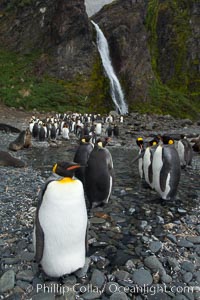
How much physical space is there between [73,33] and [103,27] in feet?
21.7

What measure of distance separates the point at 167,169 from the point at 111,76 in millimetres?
31936

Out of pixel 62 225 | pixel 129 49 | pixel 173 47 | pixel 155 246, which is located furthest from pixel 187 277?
pixel 173 47

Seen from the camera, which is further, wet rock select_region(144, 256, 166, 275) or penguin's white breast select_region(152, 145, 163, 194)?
penguin's white breast select_region(152, 145, 163, 194)

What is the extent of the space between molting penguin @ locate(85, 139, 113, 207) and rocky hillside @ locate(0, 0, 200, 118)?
24.6m

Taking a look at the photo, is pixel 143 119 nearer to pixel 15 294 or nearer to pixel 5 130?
pixel 5 130

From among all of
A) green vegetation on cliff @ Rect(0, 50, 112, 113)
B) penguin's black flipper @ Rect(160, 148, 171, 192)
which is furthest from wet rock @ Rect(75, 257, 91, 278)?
green vegetation on cliff @ Rect(0, 50, 112, 113)

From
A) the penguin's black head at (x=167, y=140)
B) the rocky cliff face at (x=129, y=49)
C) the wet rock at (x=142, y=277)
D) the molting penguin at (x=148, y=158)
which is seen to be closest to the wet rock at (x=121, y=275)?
the wet rock at (x=142, y=277)

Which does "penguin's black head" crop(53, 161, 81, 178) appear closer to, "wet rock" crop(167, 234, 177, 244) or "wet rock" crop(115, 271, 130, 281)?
"wet rock" crop(115, 271, 130, 281)

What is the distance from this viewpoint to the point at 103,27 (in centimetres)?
4100

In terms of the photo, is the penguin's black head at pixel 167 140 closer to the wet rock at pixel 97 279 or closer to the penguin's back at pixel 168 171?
the penguin's back at pixel 168 171

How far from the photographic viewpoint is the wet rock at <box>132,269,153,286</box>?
3489 mm

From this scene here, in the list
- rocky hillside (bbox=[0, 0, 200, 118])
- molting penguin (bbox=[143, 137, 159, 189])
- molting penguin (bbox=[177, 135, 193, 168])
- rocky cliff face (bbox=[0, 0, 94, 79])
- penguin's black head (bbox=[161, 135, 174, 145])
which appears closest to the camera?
penguin's black head (bbox=[161, 135, 174, 145])

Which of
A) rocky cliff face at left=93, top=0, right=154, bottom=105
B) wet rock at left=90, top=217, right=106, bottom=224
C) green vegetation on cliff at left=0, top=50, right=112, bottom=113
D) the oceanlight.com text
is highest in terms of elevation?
rocky cliff face at left=93, top=0, right=154, bottom=105

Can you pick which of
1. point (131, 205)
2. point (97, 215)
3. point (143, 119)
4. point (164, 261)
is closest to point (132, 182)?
point (131, 205)
